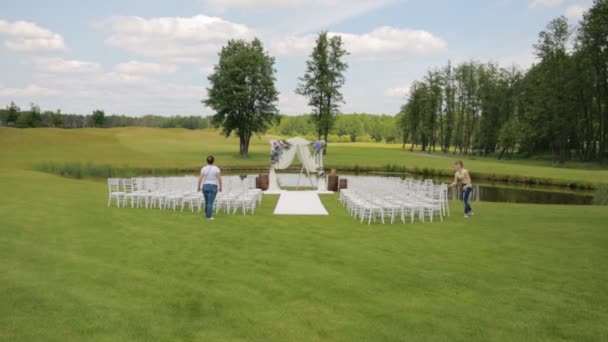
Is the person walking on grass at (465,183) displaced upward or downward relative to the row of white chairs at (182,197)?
upward

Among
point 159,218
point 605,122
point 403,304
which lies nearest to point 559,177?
point 605,122

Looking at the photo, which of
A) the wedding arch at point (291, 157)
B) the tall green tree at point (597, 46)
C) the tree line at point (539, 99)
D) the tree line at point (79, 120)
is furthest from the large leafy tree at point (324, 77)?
the tree line at point (79, 120)

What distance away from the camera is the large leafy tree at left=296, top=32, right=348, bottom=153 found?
60656mm

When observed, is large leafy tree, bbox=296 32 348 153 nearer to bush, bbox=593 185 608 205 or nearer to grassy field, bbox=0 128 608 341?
bush, bbox=593 185 608 205

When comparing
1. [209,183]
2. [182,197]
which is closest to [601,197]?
[209,183]

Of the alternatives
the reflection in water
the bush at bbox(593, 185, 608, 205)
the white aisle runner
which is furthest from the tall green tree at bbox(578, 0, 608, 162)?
the white aisle runner

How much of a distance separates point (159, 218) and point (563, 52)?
4695cm

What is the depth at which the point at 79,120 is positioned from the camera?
147500 mm

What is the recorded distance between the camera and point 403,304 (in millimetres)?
6926

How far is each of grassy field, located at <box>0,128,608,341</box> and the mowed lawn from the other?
0.09 ft

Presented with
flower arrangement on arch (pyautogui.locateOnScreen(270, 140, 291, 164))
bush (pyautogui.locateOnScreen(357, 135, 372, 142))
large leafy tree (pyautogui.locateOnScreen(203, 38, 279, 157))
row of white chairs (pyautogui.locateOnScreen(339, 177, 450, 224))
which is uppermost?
large leafy tree (pyautogui.locateOnScreen(203, 38, 279, 157))

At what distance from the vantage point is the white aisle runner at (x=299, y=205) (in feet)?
55.2

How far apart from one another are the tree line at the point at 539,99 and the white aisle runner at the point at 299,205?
3375 cm

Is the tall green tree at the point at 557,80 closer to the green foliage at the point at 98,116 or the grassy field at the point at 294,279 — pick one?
the grassy field at the point at 294,279
